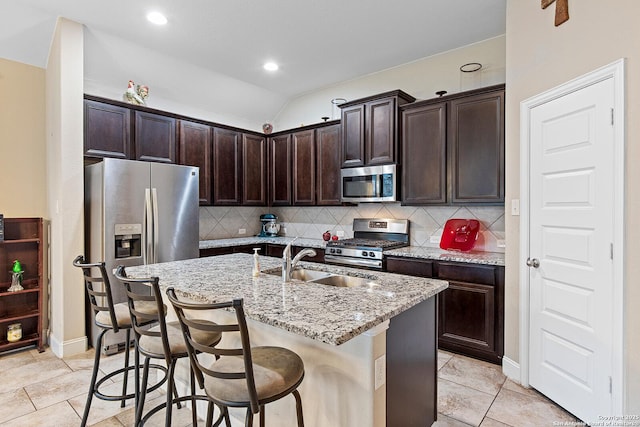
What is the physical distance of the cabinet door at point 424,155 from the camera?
342 centimetres

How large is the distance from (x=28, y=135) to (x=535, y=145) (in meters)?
4.60

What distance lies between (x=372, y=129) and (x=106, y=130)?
280 centimetres

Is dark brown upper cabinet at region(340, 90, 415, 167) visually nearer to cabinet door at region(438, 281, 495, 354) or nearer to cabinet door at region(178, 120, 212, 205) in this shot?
cabinet door at region(438, 281, 495, 354)

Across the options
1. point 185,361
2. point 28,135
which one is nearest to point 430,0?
point 185,361

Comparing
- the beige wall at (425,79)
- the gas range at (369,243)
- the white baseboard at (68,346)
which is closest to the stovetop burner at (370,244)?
the gas range at (369,243)

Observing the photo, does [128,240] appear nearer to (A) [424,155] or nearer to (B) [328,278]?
(B) [328,278]

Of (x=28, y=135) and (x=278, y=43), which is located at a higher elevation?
(x=278, y=43)

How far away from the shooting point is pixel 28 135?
341cm

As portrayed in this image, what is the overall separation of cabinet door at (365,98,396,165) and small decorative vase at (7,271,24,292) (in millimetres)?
3681

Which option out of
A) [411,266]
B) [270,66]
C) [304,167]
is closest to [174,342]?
[411,266]

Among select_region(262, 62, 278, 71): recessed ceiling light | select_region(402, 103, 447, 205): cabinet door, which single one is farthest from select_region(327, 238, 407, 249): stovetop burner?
select_region(262, 62, 278, 71): recessed ceiling light

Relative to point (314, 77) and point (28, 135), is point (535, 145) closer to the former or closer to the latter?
point (314, 77)

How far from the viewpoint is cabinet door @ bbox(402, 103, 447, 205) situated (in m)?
3.42

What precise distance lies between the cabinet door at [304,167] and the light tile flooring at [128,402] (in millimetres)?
2566
